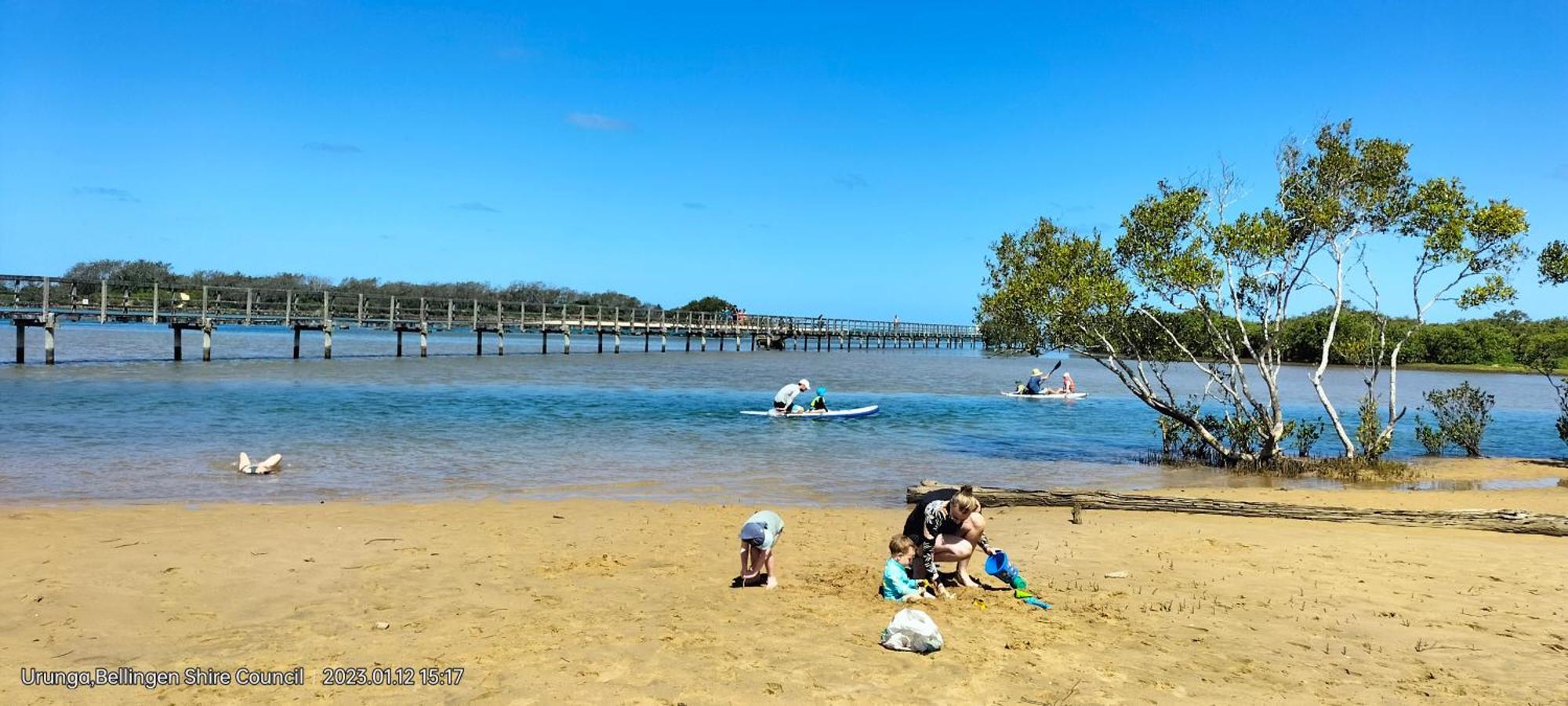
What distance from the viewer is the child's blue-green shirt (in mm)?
7177

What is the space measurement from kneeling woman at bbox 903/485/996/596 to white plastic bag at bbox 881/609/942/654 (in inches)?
53.9

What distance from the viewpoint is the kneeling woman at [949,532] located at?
7.51 m

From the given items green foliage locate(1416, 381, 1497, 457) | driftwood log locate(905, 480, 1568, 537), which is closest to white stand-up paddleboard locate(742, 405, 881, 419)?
driftwood log locate(905, 480, 1568, 537)

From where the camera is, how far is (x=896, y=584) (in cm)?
718

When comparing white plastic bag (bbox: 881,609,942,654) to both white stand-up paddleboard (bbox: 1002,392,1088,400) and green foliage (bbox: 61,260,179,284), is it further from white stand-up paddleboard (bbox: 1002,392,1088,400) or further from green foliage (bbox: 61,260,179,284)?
green foliage (bbox: 61,260,179,284)

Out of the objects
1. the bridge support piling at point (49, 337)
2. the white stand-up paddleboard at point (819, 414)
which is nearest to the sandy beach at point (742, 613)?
the white stand-up paddleboard at point (819, 414)

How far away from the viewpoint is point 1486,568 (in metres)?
8.62

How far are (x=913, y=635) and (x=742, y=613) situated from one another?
1478 mm

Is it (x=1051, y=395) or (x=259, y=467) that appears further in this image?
(x=1051, y=395)

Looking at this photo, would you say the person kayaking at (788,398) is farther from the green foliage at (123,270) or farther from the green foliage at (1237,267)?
the green foliage at (123,270)

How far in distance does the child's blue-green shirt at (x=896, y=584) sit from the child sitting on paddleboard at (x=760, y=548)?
930 mm

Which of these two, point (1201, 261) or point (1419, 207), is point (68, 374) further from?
point (1419, 207)

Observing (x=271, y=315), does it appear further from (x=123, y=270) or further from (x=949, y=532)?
(x=123, y=270)

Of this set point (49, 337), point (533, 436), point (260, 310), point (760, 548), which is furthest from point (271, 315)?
point (760, 548)
